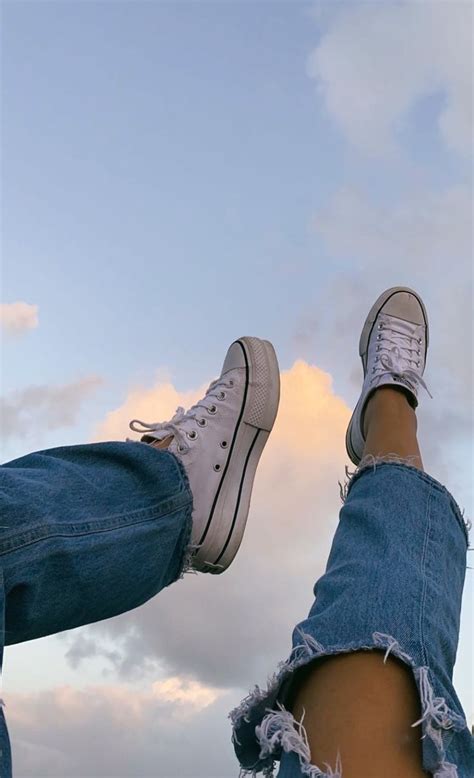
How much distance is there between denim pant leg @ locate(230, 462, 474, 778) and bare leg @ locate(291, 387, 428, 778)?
0.05ft

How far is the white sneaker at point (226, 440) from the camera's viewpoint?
173cm

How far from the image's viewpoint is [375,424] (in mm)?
2051

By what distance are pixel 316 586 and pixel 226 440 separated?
0.64 metres

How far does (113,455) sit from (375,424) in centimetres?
80

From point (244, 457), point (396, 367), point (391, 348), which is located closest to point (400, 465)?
point (244, 457)

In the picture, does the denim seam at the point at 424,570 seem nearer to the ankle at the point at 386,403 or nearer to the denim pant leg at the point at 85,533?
the denim pant leg at the point at 85,533

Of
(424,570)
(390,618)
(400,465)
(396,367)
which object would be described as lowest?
(390,618)

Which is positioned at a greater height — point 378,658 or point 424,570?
point 424,570

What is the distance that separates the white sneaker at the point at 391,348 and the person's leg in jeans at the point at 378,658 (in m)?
0.78

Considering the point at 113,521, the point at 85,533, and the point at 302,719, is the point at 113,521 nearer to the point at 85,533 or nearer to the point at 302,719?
the point at 85,533

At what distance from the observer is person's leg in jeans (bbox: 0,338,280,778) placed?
1.26 metres

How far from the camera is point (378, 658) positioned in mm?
1214

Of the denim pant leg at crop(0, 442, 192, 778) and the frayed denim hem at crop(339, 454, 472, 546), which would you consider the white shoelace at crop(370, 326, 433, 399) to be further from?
the denim pant leg at crop(0, 442, 192, 778)

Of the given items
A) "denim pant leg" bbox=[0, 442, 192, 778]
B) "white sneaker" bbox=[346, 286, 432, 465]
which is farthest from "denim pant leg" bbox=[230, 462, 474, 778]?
"white sneaker" bbox=[346, 286, 432, 465]
